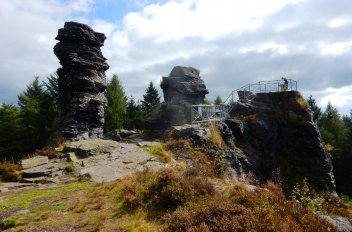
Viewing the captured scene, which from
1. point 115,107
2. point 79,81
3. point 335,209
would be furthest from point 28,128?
point 335,209

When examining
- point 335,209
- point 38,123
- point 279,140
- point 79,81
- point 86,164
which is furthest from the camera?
point 38,123

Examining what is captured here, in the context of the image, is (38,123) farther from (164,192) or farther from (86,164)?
(164,192)

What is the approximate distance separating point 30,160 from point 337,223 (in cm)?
1829

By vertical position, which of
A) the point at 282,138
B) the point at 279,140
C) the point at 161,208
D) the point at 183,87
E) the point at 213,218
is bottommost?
the point at 161,208

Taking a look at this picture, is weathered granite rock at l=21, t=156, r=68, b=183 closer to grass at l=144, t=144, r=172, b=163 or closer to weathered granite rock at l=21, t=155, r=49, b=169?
weathered granite rock at l=21, t=155, r=49, b=169

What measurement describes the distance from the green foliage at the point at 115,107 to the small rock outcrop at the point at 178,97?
69.2 ft

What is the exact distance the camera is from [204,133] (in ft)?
86.0

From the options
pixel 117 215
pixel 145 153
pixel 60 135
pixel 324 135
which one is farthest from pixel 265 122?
pixel 324 135

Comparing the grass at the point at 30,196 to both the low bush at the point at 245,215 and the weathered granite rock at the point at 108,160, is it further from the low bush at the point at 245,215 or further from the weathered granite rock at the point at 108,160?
the low bush at the point at 245,215

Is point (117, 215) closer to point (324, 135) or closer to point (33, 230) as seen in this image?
point (33, 230)

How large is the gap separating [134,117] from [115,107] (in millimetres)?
4109

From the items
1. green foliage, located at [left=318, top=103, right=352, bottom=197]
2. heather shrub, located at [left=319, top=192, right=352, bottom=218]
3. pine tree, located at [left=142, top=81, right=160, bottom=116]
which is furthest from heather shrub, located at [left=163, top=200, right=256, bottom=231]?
pine tree, located at [left=142, top=81, right=160, bottom=116]

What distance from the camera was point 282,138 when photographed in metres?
35.8

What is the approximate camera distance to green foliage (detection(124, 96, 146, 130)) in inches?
2485
